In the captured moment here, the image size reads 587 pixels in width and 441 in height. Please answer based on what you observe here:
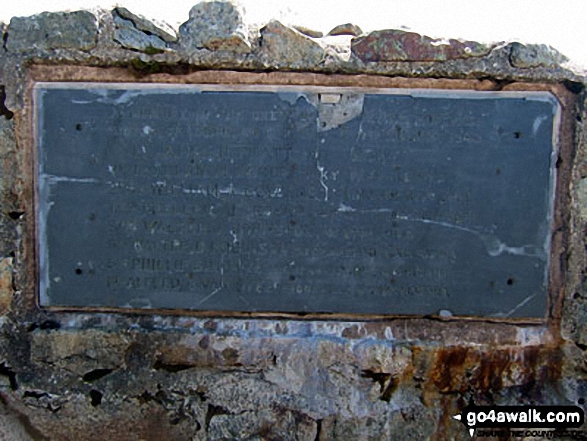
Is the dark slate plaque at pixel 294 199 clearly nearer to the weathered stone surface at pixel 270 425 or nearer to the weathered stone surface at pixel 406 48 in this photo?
the weathered stone surface at pixel 406 48

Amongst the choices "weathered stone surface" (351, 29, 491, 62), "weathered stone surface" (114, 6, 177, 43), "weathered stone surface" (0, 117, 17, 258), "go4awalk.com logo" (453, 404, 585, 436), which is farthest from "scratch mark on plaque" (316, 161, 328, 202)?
"weathered stone surface" (0, 117, 17, 258)

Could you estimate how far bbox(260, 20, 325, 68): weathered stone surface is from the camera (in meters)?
2.27

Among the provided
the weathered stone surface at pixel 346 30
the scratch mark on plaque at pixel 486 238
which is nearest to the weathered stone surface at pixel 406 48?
the weathered stone surface at pixel 346 30

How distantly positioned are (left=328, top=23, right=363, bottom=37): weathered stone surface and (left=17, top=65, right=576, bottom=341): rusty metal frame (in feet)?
1.34

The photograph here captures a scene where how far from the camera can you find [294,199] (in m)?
2.36

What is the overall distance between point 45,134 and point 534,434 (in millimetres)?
2484

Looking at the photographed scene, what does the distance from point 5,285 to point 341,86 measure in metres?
1.70

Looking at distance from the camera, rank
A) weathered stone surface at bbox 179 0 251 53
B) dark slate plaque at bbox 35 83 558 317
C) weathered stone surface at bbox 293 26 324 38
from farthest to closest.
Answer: weathered stone surface at bbox 293 26 324 38
dark slate plaque at bbox 35 83 558 317
weathered stone surface at bbox 179 0 251 53

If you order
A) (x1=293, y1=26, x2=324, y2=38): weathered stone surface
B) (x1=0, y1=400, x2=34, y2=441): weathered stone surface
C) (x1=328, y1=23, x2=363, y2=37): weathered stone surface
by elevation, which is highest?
(x1=328, y1=23, x2=363, y2=37): weathered stone surface

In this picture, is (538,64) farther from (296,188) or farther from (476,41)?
(296,188)

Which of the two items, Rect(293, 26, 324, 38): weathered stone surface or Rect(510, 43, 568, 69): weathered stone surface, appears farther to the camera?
Rect(293, 26, 324, 38): weathered stone surface

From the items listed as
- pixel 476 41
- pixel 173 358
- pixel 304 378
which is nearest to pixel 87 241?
pixel 173 358

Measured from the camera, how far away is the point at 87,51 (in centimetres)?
228

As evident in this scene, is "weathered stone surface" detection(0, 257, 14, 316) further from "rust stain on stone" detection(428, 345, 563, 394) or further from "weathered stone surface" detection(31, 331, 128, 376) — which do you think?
"rust stain on stone" detection(428, 345, 563, 394)
